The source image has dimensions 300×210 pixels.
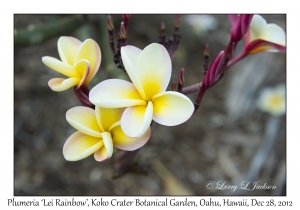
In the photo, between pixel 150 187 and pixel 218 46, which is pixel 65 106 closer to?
pixel 150 187

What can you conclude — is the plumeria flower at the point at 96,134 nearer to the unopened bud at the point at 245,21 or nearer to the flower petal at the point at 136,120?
the flower petal at the point at 136,120

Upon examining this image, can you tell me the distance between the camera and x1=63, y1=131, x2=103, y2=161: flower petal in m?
0.69

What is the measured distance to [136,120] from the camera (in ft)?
2.12

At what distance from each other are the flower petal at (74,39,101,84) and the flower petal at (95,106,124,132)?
0.08 metres

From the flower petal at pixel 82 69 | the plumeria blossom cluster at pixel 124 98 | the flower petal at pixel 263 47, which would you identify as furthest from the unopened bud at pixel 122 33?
the flower petal at pixel 263 47

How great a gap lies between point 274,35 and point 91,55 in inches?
17.8

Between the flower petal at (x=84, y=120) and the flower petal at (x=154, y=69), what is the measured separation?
0.12 m

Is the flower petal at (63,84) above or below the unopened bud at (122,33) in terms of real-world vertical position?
below

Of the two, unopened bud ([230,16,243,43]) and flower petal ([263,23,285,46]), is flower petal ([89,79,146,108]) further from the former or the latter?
flower petal ([263,23,285,46])

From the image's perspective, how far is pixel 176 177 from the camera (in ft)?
5.80

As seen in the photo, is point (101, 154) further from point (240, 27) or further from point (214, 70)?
point (240, 27)

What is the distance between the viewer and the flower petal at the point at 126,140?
2.18 ft

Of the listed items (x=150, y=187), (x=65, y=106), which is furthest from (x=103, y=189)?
(x=65, y=106)
